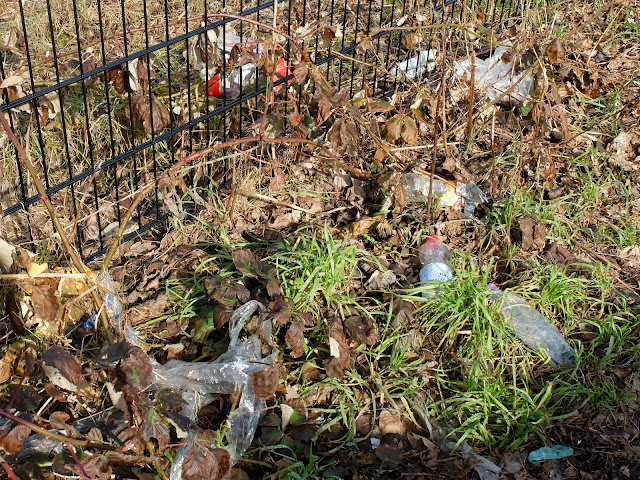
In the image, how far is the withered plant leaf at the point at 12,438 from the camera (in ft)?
6.96

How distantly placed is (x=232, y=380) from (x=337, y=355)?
0.40 m

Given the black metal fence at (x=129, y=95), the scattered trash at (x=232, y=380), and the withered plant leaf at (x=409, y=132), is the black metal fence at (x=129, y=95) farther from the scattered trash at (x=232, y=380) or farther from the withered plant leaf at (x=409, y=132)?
the scattered trash at (x=232, y=380)

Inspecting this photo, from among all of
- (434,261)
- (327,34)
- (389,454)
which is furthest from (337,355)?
(327,34)

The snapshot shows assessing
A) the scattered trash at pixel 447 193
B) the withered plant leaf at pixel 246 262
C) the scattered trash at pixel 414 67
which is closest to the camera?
the withered plant leaf at pixel 246 262

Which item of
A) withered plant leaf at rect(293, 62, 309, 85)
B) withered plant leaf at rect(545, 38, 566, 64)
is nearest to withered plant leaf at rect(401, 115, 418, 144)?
withered plant leaf at rect(293, 62, 309, 85)

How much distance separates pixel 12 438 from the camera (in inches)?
83.7

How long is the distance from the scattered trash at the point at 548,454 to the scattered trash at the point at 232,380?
978 mm

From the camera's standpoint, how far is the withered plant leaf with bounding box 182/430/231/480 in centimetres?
223

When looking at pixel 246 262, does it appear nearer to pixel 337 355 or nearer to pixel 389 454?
pixel 337 355

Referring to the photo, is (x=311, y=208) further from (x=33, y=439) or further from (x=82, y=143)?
(x=33, y=439)

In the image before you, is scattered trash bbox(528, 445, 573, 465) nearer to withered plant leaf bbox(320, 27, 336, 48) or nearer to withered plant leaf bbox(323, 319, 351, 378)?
withered plant leaf bbox(323, 319, 351, 378)

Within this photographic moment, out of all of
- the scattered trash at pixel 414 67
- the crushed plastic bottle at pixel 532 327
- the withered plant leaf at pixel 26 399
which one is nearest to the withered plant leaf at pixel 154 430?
the withered plant leaf at pixel 26 399

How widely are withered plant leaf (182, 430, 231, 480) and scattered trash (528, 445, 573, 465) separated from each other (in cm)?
114

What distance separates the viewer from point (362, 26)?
5.07 m
